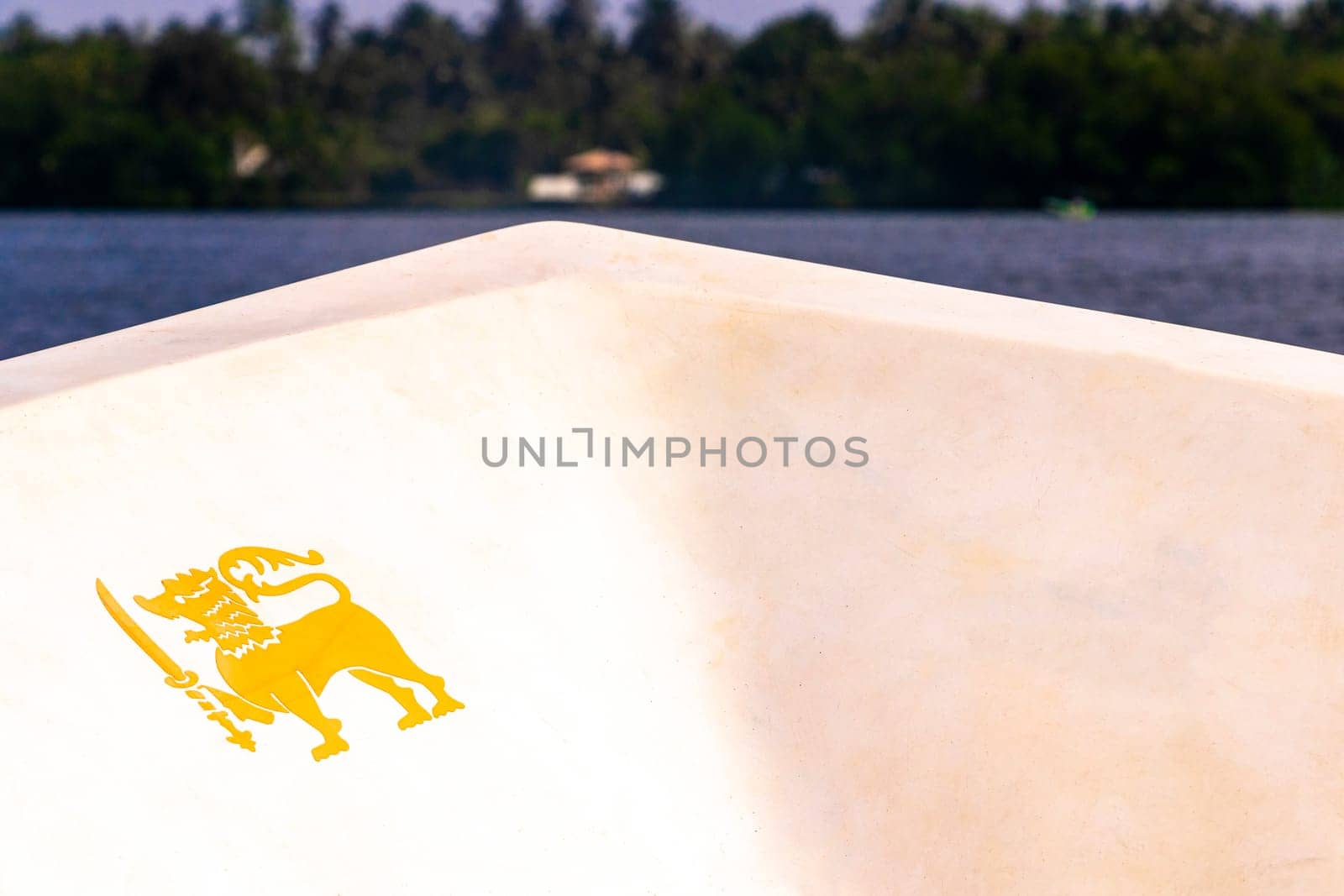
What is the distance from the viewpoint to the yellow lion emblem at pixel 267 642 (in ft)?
11.1

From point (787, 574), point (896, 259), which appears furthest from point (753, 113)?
point (787, 574)

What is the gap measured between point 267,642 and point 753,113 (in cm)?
11510

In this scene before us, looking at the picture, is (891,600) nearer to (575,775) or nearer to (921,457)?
(921,457)

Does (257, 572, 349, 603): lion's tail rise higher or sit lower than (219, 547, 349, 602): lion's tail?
lower

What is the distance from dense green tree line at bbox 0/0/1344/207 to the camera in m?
82.0

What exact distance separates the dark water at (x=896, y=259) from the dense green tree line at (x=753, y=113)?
6082 millimetres

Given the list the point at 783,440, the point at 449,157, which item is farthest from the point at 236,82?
the point at 783,440

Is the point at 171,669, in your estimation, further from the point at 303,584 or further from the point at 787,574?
the point at 787,574

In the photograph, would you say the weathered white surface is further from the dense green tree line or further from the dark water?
the dense green tree line

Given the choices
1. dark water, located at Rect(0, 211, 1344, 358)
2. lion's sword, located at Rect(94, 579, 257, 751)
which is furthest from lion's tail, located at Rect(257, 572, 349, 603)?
dark water, located at Rect(0, 211, 1344, 358)

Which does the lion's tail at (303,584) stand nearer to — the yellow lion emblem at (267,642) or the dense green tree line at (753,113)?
the yellow lion emblem at (267,642)

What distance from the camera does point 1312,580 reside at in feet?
12.3

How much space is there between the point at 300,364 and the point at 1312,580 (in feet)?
7.56

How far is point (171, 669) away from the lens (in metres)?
3.34
